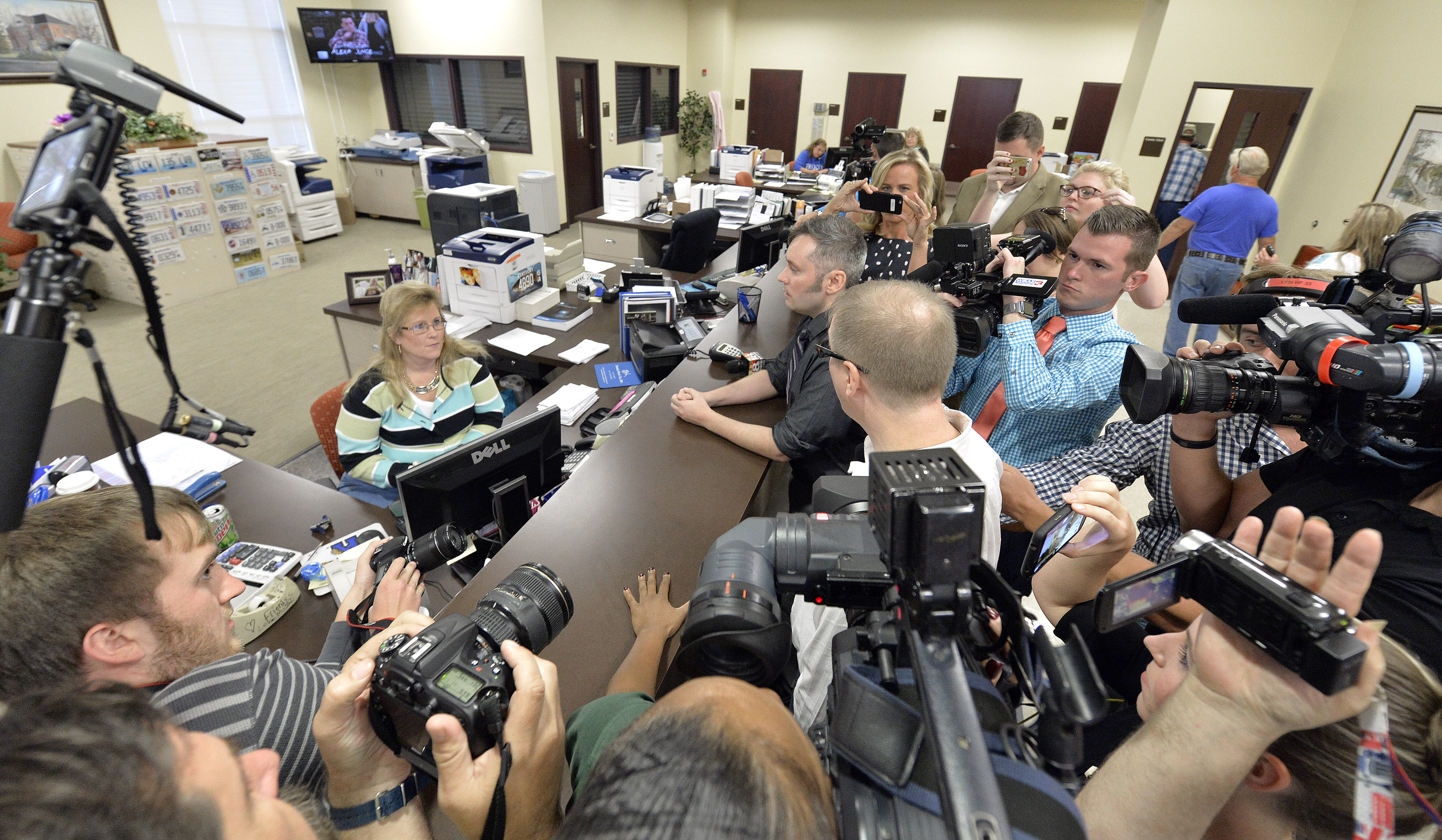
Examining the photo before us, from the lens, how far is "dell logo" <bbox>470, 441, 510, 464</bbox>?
1.53 m

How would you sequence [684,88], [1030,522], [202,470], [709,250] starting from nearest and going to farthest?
1. [1030,522]
2. [202,470]
3. [709,250]
4. [684,88]

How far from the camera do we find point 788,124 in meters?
9.88

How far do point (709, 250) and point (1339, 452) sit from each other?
156 inches

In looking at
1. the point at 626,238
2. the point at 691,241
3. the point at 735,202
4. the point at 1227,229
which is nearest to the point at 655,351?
the point at 691,241

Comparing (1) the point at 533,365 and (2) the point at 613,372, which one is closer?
(2) the point at 613,372

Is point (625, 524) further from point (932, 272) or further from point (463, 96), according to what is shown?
point (463, 96)

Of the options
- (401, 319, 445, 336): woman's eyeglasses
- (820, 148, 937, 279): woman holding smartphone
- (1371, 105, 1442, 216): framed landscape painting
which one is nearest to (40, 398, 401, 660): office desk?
(401, 319, 445, 336): woman's eyeglasses

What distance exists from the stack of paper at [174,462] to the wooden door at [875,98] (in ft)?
29.7

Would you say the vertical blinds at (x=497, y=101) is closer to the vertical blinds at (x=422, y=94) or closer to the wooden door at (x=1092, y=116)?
the vertical blinds at (x=422, y=94)

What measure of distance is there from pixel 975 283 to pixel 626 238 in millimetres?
3945

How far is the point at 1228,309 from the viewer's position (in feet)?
4.18

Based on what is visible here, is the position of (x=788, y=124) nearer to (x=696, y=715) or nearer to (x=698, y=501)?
(x=698, y=501)

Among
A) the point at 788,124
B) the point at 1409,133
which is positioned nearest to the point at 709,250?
the point at 1409,133

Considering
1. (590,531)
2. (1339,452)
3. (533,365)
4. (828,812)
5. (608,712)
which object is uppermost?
(1339,452)
